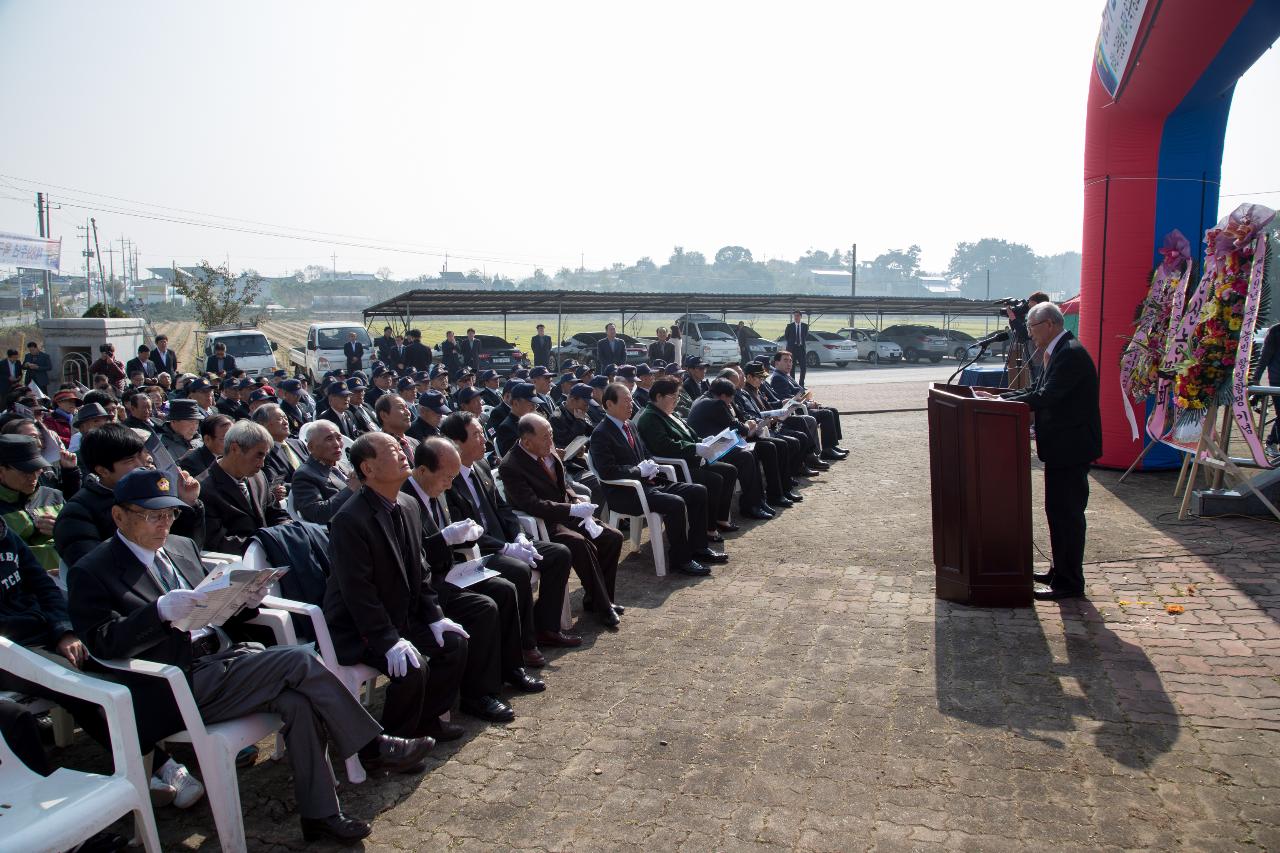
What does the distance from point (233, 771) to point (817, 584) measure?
4.21 m

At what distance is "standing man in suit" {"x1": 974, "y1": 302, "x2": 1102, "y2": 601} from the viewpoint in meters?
5.78

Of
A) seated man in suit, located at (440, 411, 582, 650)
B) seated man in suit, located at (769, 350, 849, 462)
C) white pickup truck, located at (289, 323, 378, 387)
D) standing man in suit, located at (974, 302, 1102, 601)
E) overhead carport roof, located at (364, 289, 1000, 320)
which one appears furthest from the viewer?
overhead carport roof, located at (364, 289, 1000, 320)

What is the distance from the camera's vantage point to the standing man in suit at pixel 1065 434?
19.0 ft

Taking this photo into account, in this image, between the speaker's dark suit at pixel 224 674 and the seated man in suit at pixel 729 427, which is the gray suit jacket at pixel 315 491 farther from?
the seated man in suit at pixel 729 427

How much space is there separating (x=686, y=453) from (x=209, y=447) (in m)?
3.87

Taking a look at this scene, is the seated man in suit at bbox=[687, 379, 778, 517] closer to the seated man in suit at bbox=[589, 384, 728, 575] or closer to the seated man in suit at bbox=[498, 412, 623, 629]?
the seated man in suit at bbox=[589, 384, 728, 575]

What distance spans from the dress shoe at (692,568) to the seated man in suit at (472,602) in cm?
215

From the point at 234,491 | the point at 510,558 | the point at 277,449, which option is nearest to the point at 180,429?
the point at 277,449

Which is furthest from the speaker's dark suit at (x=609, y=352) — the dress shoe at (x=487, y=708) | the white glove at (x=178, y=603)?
the white glove at (x=178, y=603)

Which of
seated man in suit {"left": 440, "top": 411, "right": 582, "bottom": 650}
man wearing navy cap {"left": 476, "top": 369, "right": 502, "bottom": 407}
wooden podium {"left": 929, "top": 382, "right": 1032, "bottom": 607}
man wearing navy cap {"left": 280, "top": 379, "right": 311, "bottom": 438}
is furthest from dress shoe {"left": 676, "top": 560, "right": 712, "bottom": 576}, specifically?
man wearing navy cap {"left": 280, "top": 379, "right": 311, "bottom": 438}

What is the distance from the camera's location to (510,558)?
5.21 metres

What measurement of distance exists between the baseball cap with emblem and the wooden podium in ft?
14.5

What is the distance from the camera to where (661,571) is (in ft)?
22.8

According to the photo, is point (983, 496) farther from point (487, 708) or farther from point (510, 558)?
point (487, 708)
